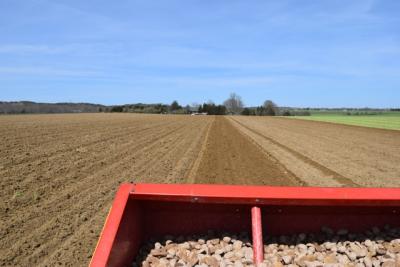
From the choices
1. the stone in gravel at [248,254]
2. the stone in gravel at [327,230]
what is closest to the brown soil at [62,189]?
the stone in gravel at [248,254]

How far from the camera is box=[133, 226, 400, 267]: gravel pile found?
329cm

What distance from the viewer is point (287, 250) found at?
3402 millimetres

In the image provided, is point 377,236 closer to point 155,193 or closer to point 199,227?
point 199,227

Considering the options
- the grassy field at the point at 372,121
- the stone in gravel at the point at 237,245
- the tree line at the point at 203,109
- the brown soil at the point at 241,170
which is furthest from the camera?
the tree line at the point at 203,109

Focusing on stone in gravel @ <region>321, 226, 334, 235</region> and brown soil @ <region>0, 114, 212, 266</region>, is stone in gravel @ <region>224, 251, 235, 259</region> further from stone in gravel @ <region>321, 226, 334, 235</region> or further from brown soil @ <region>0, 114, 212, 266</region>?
brown soil @ <region>0, 114, 212, 266</region>

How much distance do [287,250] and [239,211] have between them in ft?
1.61

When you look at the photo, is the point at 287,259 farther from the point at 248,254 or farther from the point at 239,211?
the point at 239,211

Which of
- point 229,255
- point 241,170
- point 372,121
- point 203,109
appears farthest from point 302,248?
point 203,109

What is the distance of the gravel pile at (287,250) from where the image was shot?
3289 mm

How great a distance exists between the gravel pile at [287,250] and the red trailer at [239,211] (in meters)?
0.07

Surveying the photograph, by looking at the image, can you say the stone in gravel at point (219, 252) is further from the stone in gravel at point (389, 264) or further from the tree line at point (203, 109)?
the tree line at point (203, 109)

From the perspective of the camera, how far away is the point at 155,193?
10.9 ft

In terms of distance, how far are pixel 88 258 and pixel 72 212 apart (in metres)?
1.98

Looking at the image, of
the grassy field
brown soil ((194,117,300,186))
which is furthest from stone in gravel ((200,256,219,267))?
the grassy field
